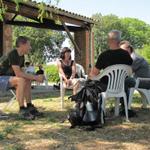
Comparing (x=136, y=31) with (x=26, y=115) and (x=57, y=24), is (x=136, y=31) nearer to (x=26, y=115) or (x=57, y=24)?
(x=57, y=24)

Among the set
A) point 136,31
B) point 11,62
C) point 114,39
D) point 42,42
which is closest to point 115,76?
point 114,39

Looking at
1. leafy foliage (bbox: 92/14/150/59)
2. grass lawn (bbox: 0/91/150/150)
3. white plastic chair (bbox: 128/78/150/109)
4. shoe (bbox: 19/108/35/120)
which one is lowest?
grass lawn (bbox: 0/91/150/150)

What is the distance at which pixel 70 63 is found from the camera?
8.69 meters

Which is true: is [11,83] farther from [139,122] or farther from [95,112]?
[139,122]

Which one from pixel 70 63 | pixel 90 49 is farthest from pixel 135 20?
pixel 70 63

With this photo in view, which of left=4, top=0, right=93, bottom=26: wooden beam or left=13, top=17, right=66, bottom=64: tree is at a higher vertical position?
left=13, top=17, right=66, bottom=64: tree

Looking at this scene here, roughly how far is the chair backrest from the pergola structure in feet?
24.7

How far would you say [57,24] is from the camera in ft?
62.6

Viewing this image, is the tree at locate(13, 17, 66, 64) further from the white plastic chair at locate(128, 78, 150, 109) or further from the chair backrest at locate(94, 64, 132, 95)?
the chair backrest at locate(94, 64, 132, 95)

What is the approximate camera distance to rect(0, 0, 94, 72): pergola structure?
15.2 m

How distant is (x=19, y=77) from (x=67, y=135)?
1641mm

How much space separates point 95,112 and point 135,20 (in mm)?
86938

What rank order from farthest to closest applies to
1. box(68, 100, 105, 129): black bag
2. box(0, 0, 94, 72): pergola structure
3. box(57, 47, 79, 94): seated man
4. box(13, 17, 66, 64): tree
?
box(13, 17, 66, 64): tree
box(0, 0, 94, 72): pergola structure
box(57, 47, 79, 94): seated man
box(68, 100, 105, 129): black bag

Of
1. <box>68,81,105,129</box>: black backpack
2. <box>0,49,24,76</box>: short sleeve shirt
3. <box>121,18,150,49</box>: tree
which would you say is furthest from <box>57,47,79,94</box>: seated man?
<box>121,18,150,49</box>: tree
